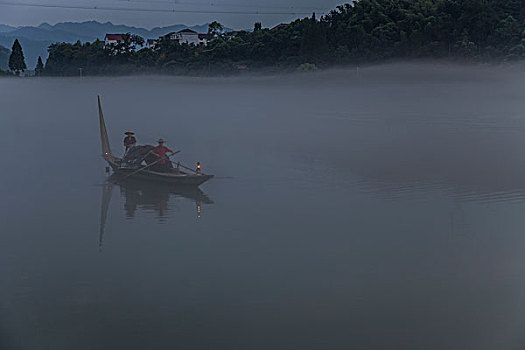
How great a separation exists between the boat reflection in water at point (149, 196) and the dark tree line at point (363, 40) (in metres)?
66.9

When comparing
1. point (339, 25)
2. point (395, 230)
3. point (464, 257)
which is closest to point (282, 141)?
point (395, 230)

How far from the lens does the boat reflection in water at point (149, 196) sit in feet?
70.9

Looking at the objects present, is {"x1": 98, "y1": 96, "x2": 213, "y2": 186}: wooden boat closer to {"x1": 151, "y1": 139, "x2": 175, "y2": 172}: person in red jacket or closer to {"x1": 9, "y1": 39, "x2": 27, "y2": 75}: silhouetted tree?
{"x1": 151, "y1": 139, "x2": 175, "y2": 172}: person in red jacket

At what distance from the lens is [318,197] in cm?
2341

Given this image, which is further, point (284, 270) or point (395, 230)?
point (395, 230)

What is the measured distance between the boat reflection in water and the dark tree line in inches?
2633

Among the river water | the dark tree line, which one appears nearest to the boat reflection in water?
the river water

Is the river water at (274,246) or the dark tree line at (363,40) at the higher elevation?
the dark tree line at (363,40)

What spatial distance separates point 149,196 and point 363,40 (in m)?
79.2

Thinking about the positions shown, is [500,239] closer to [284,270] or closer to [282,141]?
[284,270]

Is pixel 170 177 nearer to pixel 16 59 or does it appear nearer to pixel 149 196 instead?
pixel 149 196

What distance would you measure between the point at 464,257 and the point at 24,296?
921 cm

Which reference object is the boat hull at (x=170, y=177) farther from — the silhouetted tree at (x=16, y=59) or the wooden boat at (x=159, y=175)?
the silhouetted tree at (x=16, y=59)

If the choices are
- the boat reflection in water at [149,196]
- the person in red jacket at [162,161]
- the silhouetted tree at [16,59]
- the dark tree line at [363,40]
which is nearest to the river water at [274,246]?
the boat reflection in water at [149,196]
